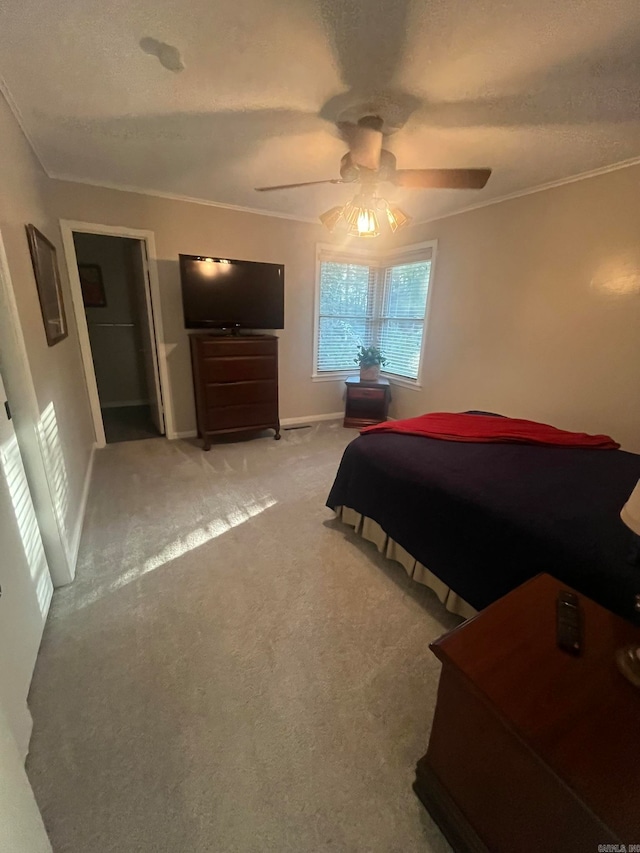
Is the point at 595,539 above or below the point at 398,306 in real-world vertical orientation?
below

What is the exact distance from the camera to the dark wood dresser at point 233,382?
342cm

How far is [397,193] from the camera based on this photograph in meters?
3.03

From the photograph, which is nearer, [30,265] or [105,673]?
[105,673]

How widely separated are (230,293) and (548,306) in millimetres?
2882

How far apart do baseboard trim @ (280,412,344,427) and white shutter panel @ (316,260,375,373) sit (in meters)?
0.61

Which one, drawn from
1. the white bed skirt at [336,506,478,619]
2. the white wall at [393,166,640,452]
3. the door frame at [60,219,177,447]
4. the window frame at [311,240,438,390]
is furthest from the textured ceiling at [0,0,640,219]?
the white bed skirt at [336,506,478,619]

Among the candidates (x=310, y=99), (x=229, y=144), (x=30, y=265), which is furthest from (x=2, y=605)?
(x=229, y=144)

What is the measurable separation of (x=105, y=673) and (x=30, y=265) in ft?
6.81

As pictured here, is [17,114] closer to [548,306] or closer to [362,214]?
[362,214]

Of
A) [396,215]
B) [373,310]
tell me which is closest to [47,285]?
[396,215]

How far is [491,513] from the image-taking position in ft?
4.94

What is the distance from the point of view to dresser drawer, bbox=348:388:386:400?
14.2 ft

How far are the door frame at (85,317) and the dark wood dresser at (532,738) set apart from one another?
11.6 ft

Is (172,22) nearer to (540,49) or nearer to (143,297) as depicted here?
(540,49)
